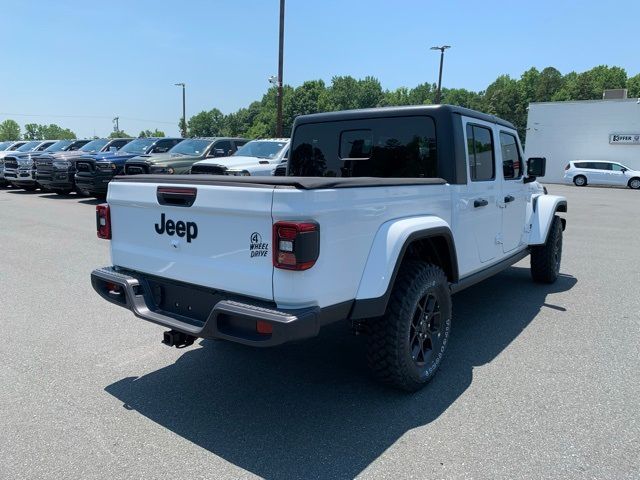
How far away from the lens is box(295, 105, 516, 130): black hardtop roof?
422cm

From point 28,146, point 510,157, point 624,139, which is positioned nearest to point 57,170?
point 28,146

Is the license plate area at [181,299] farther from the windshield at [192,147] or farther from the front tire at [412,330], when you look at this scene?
the windshield at [192,147]

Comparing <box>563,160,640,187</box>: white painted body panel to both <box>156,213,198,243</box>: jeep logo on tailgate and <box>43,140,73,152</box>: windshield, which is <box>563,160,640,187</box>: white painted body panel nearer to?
<box>43,140,73,152</box>: windshield

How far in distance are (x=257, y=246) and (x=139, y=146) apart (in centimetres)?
1530

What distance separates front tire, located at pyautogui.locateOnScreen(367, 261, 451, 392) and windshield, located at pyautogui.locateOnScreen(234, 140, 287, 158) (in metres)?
9.81

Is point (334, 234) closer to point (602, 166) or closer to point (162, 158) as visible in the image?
point (162, 158)

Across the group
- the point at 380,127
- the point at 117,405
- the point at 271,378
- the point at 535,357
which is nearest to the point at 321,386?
the point at 271,378

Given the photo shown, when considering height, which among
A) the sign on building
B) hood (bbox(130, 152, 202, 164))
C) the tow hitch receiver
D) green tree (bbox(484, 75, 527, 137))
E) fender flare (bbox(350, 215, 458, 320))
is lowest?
the tow hitch receiver

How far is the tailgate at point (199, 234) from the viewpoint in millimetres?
2834

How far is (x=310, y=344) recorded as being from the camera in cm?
452

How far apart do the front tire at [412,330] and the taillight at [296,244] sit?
883mm

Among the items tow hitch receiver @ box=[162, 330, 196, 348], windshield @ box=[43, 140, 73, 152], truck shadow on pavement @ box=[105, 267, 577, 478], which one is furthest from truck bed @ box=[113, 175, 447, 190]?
windshield @ box=[43, 140, 73, 152]

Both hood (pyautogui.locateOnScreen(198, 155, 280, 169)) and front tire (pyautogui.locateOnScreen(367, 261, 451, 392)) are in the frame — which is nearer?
front tire (pyautogui.locateOnScreen(367, 261, 451, 392))

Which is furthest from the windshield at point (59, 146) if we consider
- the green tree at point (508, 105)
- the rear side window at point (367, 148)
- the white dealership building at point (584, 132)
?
the green tree at point (508, 105)
